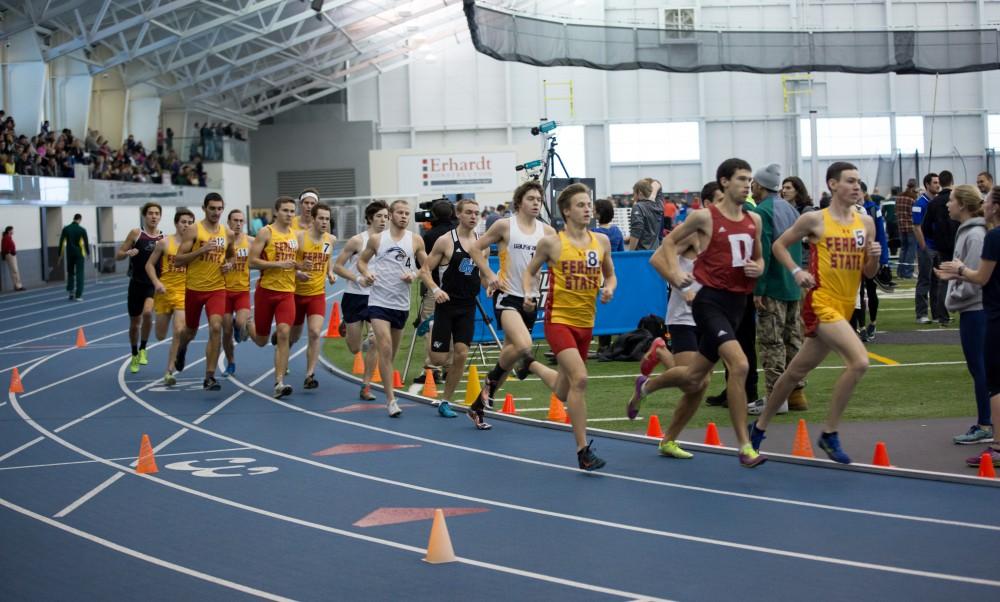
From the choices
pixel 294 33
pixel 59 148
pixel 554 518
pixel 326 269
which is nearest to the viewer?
pixel 554 518

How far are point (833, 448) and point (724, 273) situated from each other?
1.36 meters

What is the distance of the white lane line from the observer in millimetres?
5783

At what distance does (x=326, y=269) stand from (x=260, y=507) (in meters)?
5.91

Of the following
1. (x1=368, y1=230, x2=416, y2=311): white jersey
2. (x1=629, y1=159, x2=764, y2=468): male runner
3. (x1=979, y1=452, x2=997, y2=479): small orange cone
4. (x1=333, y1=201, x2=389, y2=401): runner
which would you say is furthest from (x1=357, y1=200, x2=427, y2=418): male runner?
(x1=979, y1=452, x2=997, y2=479): small orange cone

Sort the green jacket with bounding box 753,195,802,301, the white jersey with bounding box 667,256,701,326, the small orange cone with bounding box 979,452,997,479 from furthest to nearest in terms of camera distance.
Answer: the green jacket with bounding box 753,195,802,301, the white jersey with bounding box 667,256,701,326, the small orange cone with bounding box 979,452,997,479

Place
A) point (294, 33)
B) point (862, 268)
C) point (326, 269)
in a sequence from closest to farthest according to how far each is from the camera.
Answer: point (862, 268) < point (326, 269) < point (294, 33)

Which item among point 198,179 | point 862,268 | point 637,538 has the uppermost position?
point 198,179

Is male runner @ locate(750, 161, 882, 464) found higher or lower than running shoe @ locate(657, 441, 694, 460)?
higher

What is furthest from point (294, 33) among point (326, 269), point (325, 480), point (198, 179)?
point (325, 480)

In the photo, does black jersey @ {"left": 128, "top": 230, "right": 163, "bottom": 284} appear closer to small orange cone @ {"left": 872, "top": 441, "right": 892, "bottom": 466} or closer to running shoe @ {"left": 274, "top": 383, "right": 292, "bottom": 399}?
running shoe @ {"left": 274, "top": 383, "right": 292, "bottom": 399}

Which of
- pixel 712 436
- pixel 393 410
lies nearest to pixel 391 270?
pixel 393 410

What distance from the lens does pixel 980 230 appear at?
8.48 meters

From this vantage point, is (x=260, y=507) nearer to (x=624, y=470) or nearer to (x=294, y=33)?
(x=624, y=470)

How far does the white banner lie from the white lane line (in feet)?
119
